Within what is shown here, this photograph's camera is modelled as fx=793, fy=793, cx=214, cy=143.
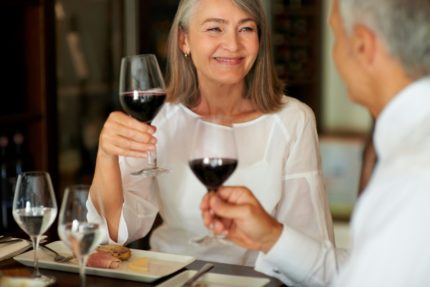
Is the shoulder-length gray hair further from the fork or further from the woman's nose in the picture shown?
the fork

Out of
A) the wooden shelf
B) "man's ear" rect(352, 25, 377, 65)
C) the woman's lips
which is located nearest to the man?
"man's ear" rect(352, 25, 377, 65)

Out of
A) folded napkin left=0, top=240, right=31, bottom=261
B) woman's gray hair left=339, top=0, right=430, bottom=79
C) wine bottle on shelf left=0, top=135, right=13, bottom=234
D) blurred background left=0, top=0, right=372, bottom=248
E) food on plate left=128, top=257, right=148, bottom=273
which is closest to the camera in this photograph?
woman's gray hair left=339, top=0, right=430, bottom=79

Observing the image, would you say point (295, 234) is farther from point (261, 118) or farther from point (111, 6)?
point (111, 6)

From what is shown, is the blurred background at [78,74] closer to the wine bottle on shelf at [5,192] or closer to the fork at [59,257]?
the wine bottle on shelf at [5,192]

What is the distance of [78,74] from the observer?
12.2 feet

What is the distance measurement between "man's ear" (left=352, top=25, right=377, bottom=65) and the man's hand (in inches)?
15.6

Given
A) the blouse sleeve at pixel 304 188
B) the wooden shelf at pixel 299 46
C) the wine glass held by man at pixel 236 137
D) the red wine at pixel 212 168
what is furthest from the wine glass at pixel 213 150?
the wooden shelf at pixel 299 46

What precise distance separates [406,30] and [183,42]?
1.14m

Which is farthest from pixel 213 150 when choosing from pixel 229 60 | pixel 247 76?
pixel 247 76

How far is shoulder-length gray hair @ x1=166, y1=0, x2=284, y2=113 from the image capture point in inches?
90.2

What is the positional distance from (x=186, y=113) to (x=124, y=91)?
1.30 feet

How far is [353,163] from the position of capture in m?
5.22

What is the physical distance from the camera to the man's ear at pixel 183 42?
91.9 inches

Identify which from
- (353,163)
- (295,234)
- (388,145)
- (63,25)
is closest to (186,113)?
(295,234)
